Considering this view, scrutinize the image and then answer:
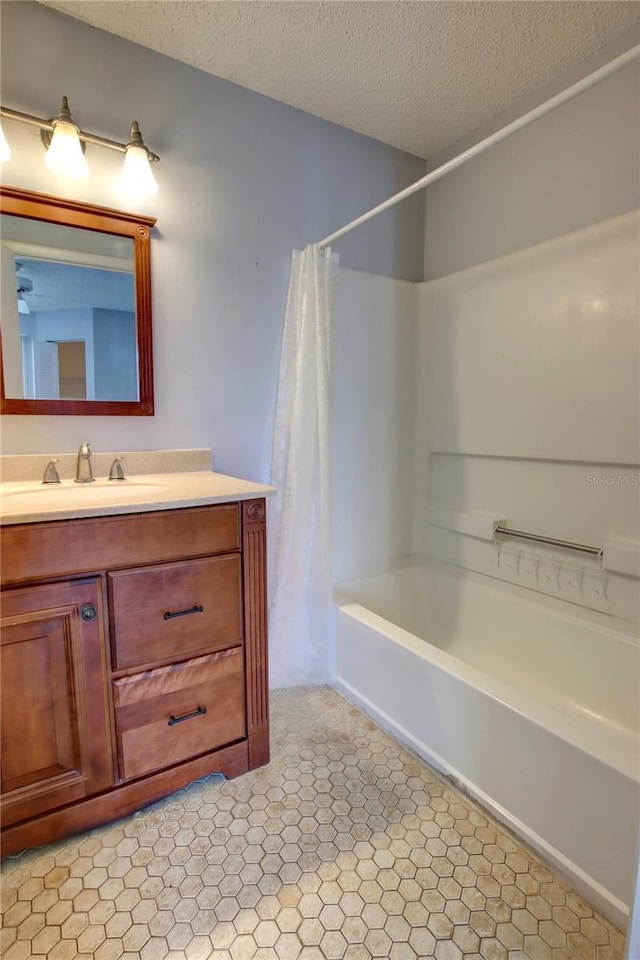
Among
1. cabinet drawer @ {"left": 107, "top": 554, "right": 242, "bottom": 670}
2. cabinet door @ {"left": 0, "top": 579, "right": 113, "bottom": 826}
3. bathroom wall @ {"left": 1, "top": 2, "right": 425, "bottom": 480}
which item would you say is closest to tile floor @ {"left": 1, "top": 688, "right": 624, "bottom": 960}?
cabinet door @ {"left": 0, "top": 579, "right": 113, "bottom": 826}

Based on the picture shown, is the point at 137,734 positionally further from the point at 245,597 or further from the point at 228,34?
the point at 228,34

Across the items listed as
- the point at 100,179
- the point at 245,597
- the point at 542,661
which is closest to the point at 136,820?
the point at 245,597

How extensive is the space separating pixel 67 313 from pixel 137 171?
50cm

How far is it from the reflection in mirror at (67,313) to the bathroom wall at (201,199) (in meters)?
0.10

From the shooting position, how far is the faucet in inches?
58.7

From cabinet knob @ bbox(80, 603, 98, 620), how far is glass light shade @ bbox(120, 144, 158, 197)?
51.5 inches

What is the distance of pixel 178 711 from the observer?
1.31 metres

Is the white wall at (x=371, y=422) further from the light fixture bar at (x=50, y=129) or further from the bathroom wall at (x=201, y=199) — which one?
the light fixture bar at (x=50, y=129)

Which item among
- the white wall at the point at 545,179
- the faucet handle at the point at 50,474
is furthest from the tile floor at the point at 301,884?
the white wall at the point at 545,179

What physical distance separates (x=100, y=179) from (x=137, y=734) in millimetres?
1678

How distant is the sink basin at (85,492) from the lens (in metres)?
1.23

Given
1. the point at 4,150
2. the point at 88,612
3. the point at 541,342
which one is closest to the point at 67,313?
the point at 4,150

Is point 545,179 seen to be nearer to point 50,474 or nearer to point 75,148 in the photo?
point 75,148

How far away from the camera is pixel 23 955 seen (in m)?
0.97
